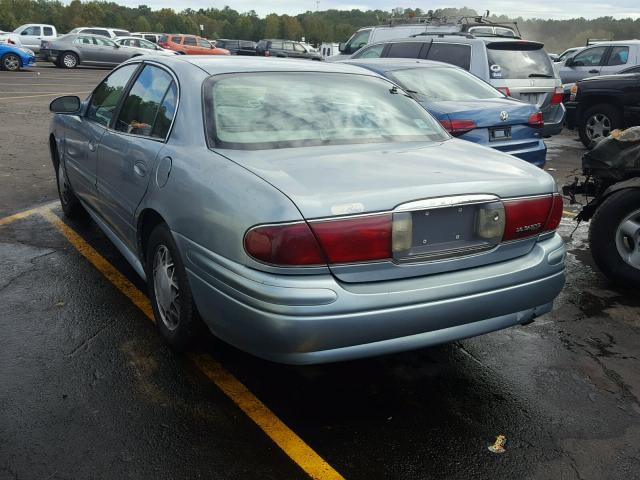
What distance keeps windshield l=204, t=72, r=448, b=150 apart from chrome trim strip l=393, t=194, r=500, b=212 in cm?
82

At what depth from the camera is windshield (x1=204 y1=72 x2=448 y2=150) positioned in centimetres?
337

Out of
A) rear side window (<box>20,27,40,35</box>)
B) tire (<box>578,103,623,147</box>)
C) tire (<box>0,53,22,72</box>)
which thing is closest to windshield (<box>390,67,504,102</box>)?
tire (<box>578,103,623,147</box>)

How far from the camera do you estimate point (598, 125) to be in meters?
11.4

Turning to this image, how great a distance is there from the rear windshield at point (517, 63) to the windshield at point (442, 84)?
1968mm

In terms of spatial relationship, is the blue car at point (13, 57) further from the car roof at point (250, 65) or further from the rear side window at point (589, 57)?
the car roof at point (250, 65)

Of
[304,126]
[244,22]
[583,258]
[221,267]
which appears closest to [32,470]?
[221,267]

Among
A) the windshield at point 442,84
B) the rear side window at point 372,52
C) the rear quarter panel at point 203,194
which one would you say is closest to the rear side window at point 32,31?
the rear side window at point 372,52

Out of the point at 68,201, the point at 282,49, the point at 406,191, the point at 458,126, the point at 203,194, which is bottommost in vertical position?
the point at 282,49

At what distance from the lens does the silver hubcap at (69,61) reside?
28.9 metres

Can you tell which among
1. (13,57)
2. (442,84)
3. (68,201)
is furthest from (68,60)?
(68,201)

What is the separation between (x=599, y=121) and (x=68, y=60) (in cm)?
2461

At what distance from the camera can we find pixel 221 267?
2.83m

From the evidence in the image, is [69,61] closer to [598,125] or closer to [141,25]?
[598,125]

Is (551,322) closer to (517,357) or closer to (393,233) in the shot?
(517,357)
